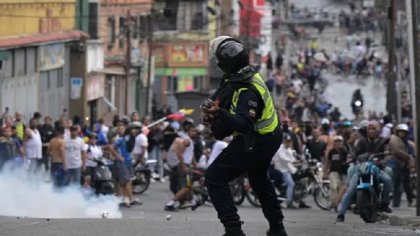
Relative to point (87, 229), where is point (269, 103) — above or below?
above

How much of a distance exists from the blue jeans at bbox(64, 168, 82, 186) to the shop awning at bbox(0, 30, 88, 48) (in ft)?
36.9

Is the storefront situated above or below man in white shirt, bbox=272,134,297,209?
below

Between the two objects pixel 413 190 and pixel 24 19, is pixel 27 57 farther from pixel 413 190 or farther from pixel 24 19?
pixel 413 190

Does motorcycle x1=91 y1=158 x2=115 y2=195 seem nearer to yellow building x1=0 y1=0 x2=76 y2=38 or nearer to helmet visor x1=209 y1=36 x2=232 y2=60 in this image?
yellow building x1=0 y1=0 x2=76 y2=38

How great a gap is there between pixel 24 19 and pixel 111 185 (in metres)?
15.8

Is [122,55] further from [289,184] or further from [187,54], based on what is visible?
[289,184]

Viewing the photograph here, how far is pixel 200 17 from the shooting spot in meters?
71.2

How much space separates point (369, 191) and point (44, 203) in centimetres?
504

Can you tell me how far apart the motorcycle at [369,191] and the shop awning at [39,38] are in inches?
692

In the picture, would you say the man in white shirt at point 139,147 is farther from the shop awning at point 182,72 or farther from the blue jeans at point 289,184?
the shop awning at point 182,72

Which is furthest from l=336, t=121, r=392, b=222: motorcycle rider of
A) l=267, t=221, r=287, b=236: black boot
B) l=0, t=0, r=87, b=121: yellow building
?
l=0, t=0, r=87, b=121: yellow building

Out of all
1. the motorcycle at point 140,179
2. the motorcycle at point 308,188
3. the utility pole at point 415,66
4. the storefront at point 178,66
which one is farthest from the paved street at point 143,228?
the storefront at point 178,66

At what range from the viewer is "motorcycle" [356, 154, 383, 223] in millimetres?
20828

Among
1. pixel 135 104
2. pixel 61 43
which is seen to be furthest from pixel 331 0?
pixel 61 43
